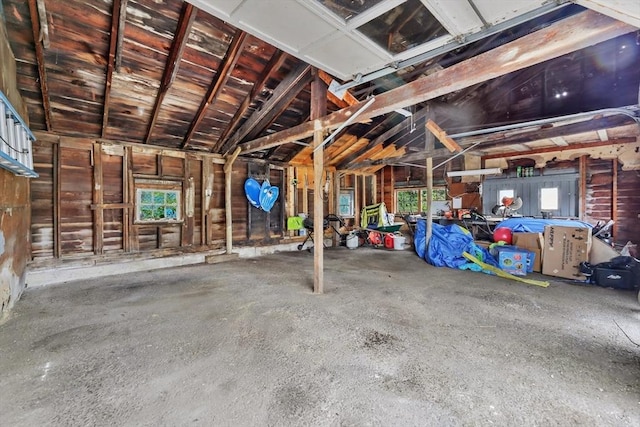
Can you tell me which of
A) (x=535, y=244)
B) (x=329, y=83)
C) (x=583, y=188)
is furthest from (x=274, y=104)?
(x=583, y=188)

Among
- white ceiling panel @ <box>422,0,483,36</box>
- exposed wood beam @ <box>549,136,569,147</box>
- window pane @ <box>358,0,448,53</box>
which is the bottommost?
white ceiling panel @ <box>422,0,483,36</box>

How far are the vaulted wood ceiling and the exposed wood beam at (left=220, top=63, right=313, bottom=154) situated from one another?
25 mm

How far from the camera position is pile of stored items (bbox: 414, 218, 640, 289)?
3.89 meters

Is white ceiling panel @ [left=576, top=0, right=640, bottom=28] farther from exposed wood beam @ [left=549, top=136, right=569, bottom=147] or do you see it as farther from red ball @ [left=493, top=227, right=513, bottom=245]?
exposed wood beam @ [left=549, top=136, right=569, bottom=147]

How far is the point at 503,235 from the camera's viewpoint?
17.0 feet

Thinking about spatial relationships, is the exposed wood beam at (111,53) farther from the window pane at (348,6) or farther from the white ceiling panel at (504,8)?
the white ceiling panel at (504,8)

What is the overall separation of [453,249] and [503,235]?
993 mm

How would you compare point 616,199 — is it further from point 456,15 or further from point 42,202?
point 42,202

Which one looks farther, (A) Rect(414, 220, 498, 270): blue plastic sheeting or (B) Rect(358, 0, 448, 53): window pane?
Answer: (A) Rect(414, 220, 498, 270): blue plastic sheeting

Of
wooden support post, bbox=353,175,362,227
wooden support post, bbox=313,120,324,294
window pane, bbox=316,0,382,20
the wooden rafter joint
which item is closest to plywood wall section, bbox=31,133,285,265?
wooden support post, bbox=313,120,324,294

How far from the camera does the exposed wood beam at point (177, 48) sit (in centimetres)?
290

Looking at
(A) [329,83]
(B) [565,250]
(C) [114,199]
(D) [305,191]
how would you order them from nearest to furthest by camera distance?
(A) [329,83]
(B) [565,250]
(C) [114,199]
(D) [305,191]

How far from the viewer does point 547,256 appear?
4.50m

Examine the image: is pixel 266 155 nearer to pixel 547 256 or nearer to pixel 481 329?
pixel 481 329
